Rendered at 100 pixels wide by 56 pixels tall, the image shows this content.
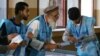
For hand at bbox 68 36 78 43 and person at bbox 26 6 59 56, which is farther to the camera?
hand at bbox 68 36 78 43

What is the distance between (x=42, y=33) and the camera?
368cm

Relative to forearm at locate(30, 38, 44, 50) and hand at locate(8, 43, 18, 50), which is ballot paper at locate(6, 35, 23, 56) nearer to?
hand at locate(8, 43, 18, 50)

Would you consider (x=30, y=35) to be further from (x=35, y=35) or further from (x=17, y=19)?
(x=17, y=19)

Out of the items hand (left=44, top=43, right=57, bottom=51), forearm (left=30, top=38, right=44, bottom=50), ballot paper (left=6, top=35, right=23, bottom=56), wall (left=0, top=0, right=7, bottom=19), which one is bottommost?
hand (left=44, top=43, right=57, bottom=51)

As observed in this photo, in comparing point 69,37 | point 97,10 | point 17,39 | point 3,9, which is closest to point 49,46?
point 17,39

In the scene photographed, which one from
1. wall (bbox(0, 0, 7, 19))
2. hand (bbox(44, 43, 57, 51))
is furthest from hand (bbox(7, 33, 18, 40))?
wall (bbox(0, 0, 7, 19))

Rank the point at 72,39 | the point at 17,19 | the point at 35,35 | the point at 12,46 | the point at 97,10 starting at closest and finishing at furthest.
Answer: the point at 12,46
the point at 17,19
the point at 35,35
the point at 72,39
the point at 97,10

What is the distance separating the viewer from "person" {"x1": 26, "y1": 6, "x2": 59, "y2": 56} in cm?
362

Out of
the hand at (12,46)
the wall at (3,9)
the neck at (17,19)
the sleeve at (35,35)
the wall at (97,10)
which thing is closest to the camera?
the hand at (12,46)

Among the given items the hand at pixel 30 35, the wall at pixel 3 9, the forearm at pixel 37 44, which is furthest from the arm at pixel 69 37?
the wall at pixel 3 9

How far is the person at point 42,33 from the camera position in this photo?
3.62 m

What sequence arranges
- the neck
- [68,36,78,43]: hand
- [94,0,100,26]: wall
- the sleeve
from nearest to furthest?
the neck → the sleeve → [68,36,78,43]: hand → [94,0,100,26]: wall

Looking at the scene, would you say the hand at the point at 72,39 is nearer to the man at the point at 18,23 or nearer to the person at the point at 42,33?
the person at the point at 42,33

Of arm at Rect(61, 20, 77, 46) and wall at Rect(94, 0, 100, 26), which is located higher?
wall at Rect(94, 0, 100, 26)
